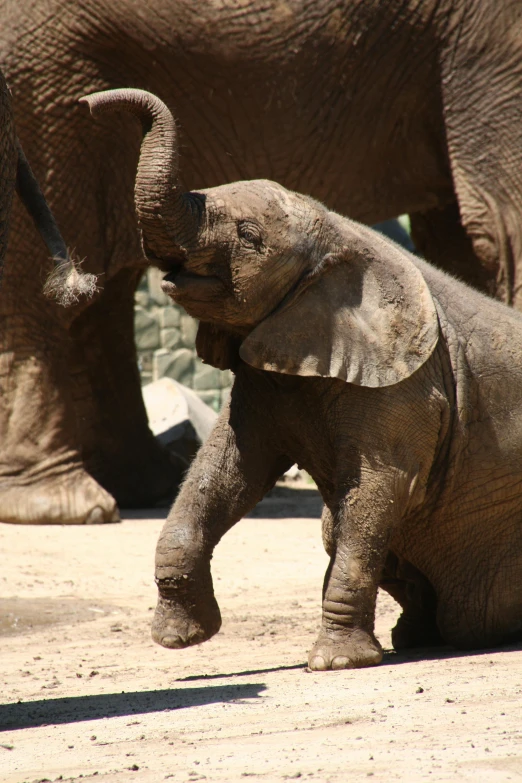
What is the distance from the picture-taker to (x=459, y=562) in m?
5.36

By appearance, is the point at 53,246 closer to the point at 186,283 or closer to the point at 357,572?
the point at 186,283

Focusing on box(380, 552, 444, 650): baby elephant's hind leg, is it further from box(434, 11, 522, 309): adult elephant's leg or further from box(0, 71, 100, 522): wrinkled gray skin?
box(0, 71, 100, 522): wrinkled gray skin

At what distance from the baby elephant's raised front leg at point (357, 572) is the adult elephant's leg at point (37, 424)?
3.90 meters

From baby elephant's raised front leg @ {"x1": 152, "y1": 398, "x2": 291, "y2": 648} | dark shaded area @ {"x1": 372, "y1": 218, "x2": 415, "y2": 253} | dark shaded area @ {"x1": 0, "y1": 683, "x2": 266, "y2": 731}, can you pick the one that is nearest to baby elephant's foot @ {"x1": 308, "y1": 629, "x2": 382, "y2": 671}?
dark shaded area @ {"x1": 0, "y1": 683, "x2": 266, "y2": 731}

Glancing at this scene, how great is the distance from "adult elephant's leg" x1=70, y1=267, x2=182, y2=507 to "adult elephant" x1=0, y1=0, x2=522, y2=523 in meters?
1.12

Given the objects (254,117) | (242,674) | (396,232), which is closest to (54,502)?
(254,117)

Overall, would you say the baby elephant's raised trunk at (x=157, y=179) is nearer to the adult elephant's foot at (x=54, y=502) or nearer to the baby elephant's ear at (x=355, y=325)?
the baby elephant's ear at (x=355, y=325)

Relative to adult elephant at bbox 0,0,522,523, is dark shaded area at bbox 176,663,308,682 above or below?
below

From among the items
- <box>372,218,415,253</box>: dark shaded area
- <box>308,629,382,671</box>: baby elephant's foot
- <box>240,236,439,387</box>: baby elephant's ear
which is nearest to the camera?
<box>308,629,382,671</box>: baby elephant's foot

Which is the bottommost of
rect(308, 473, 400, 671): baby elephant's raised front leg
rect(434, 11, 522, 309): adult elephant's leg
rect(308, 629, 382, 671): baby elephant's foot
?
rect(308, 629, 382, 671): baby elephant's foot

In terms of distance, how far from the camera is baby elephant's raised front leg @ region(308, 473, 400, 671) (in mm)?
4910

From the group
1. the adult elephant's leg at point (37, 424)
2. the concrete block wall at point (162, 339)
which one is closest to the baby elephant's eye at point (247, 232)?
the adult elephant's leg at point (37, 424)

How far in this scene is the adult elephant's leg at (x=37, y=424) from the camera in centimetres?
847

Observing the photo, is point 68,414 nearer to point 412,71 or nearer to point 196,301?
point 412,71
